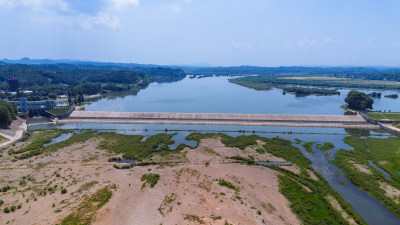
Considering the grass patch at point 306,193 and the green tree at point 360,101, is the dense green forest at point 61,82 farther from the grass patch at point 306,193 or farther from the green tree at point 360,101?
the green tree at point 360,101

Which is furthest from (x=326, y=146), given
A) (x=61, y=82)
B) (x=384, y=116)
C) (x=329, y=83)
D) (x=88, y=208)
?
(x=61, y=82)

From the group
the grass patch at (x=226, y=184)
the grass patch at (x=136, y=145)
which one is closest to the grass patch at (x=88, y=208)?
the grass patch at (x=136, y=145)

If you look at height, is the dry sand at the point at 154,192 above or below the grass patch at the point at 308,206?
above

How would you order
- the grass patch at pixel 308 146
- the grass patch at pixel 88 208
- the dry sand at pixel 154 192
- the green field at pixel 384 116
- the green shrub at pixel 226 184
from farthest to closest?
the green field at pixel 384 116 < the grass patch at pixel 308 146 < the green shrub at pixel 226 184 < the dry sand at pixel 154 192 < the grass patch at pixel 88 208

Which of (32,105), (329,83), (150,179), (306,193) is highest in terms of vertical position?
(329,83)

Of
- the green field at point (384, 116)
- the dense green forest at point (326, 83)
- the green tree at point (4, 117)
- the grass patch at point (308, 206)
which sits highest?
the dense green forest at point (326, 83)

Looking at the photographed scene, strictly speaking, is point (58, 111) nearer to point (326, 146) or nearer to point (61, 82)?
point (326, 146)

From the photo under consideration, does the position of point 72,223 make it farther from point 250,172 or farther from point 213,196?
point 250,172

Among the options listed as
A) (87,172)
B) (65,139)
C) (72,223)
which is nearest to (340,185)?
(72,223)
